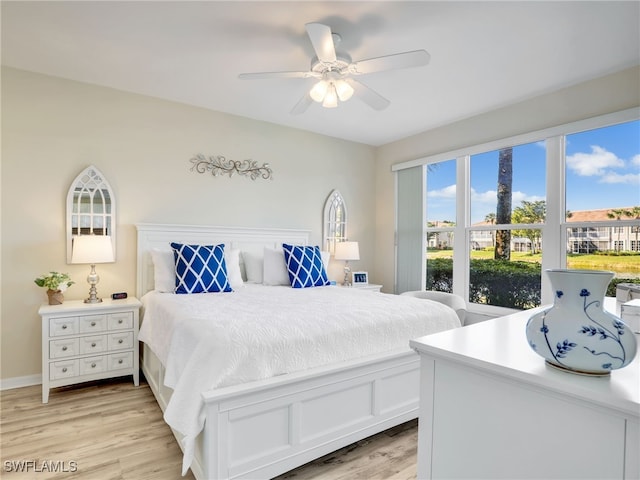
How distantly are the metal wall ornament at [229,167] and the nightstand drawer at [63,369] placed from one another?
207cm

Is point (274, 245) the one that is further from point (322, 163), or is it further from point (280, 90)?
point (280, 90)

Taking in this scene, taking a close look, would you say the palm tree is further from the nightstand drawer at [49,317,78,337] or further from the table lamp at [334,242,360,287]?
the nightstand drawer at [49,317,78,337]

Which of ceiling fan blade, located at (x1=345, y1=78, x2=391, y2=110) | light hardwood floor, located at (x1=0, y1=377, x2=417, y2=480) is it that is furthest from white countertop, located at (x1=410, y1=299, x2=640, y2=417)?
ceiling fan blade, located at (x1=345, y1=78, x2=391, y2=110)

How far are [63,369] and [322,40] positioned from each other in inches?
119

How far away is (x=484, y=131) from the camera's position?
12.6 ft

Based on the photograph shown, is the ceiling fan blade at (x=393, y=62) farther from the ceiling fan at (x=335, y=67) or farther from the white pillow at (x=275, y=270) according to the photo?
the white pillow at (x=275, y=270)

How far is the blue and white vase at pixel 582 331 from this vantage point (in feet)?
2.34

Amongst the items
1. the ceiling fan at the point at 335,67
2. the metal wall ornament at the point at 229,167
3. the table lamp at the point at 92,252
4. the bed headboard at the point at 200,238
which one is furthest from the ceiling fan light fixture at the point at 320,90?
the table lamp at the point at 92,252

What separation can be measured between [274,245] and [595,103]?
338 cm

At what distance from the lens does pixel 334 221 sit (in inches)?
188

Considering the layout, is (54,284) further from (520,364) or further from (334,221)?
(520,364)

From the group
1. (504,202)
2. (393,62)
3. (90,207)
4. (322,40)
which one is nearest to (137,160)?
(90,207)

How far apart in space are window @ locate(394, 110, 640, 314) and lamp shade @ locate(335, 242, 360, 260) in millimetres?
951

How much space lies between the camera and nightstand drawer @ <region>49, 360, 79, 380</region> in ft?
8.70
